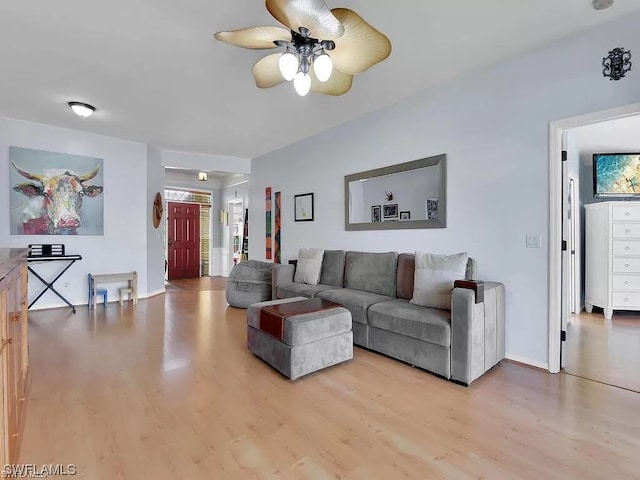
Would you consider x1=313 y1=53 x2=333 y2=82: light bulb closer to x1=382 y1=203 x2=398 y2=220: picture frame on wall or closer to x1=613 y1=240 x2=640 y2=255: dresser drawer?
x1=382 y1=203 x2=398 y2=220: picture frame on wall

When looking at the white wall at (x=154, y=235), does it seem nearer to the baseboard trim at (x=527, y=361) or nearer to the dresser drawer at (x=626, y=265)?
the baseboard trim at (x=527, y=361)

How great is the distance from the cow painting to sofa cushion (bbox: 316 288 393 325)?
13.1 feet

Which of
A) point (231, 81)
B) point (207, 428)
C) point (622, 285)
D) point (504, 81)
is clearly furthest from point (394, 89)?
point (622, 285)

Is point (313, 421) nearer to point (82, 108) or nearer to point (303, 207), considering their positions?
point (303, 207)

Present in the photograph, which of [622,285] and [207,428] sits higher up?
[622,285]

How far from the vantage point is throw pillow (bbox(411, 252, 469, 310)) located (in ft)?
9.21

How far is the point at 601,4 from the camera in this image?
2.15 m

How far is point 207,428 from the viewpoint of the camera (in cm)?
187

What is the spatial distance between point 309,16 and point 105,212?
4.91 m

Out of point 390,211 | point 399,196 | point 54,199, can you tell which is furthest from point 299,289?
point 54,199

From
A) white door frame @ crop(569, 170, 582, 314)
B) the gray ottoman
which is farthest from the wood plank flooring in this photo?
white door frame @ crop(569, 170, 582, 314)

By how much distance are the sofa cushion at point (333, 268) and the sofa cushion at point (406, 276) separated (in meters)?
0.89

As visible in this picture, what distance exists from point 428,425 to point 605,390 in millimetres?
1479

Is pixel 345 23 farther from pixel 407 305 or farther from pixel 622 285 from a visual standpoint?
pixel 622 285
